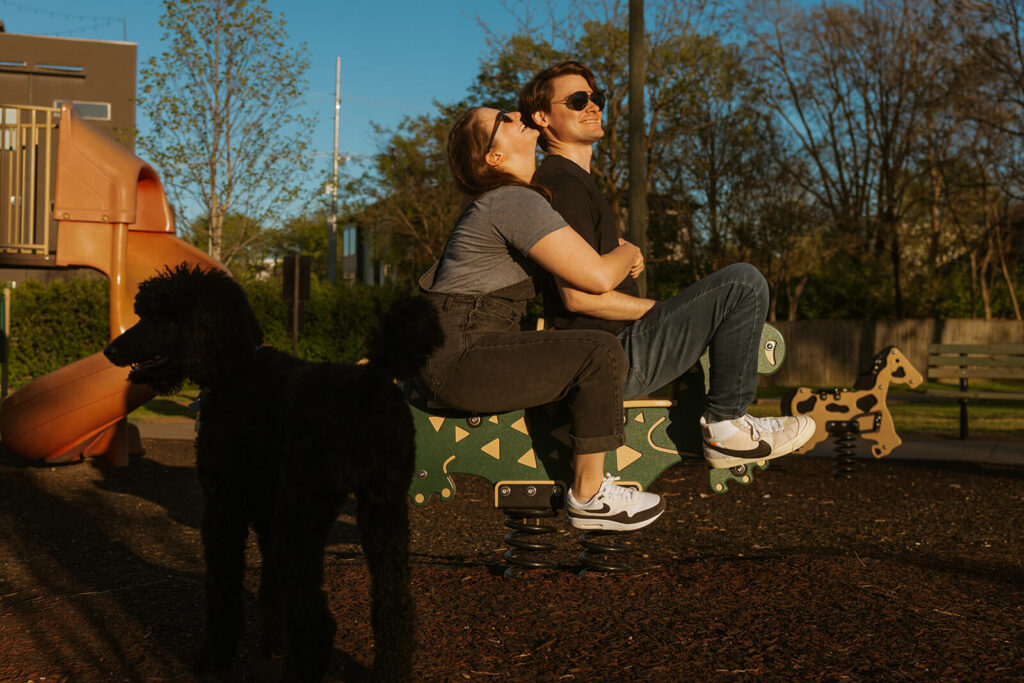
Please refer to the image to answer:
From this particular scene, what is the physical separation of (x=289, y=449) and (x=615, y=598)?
1.98 metres

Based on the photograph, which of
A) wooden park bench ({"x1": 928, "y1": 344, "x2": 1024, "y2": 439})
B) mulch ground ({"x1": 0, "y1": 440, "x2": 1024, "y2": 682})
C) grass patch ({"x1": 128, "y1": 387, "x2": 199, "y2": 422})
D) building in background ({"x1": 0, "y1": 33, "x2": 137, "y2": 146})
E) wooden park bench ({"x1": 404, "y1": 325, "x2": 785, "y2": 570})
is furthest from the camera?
building in background ({"x1": 0, "y1": 33, "x2": 137, "y2": 146})

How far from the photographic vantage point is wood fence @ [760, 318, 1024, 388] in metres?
28.2

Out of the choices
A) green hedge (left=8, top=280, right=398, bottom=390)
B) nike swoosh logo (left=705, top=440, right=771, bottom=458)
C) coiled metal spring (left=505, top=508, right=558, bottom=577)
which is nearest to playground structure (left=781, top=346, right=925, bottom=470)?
coiled metal spring (left=505, top=508, right=558, bottom=577)

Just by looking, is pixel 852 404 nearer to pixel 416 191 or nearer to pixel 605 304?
pixel 605 304

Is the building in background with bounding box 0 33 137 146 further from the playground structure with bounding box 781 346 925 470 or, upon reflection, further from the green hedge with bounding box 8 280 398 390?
the playground structure with bounding box 781 346 925 470

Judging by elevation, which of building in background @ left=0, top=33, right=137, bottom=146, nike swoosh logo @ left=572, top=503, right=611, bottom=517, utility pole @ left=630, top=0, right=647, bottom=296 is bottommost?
nike swoosh logo @ left=572, top=503, right=611, bottom=517

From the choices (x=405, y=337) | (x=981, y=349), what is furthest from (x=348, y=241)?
(x=405, y=337)

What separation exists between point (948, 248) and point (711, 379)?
96.3 ft

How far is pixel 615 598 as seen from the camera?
430cm

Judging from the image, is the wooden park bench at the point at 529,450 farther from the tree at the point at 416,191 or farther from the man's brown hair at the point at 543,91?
the tree at the point at 416,191

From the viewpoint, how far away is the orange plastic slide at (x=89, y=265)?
309 inches

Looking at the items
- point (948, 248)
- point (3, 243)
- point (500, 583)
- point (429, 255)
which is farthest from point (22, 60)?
point (500, 583)

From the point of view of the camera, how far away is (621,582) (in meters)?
4.58

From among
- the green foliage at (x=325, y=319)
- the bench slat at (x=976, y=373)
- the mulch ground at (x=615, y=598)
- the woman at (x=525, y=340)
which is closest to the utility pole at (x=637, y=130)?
the bench slat at (x=976, y=373)
